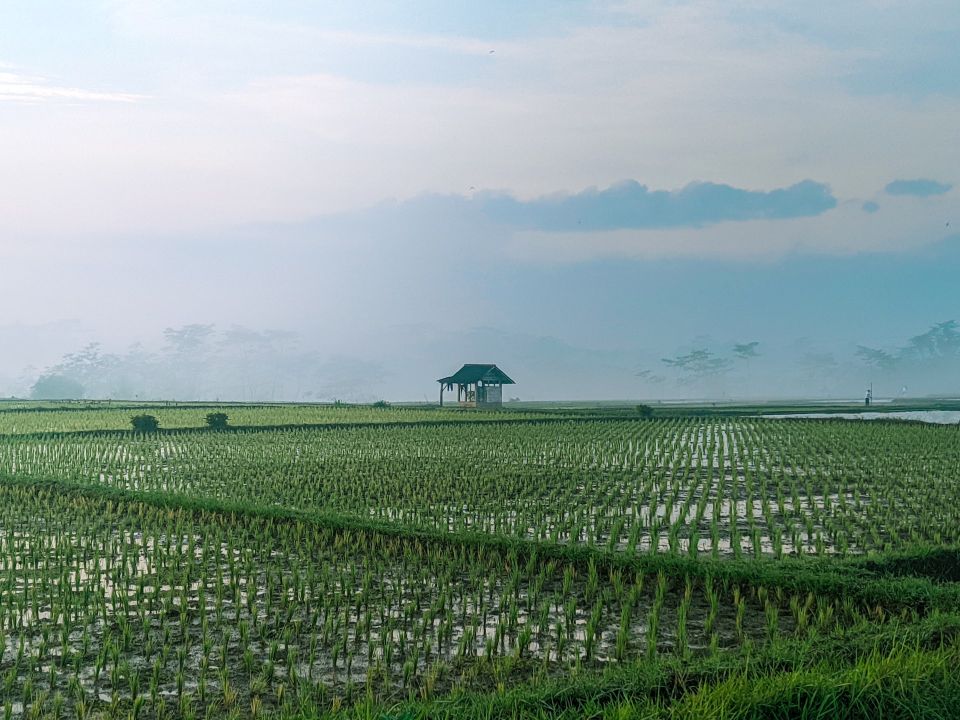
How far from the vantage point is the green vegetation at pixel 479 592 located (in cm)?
468

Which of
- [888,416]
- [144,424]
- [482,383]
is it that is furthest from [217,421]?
[888,416]

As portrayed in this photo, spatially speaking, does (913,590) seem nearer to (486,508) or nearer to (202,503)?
(486,508)

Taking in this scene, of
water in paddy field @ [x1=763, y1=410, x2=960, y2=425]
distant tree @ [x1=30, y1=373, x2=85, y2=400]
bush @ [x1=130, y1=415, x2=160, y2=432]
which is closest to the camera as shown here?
bush @ [x1=130, y1=415, x2=160, y2=432]

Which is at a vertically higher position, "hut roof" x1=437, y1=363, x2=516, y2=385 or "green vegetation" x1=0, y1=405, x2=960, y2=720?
"hut roof" x1=437, y1=363, x2=516, y2=385

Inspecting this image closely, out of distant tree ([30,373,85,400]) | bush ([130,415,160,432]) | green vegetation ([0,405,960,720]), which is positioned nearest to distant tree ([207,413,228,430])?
bush ([130,415,160,432])

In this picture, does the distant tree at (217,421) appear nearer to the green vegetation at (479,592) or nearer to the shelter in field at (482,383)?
the green vegetation at (479,592)

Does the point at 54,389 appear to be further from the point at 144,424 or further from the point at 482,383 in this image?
the point at 144,424

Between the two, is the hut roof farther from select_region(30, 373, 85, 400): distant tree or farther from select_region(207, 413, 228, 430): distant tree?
select_region(30, 373, 85, 400): distant tree

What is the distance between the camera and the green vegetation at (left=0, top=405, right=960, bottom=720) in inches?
184

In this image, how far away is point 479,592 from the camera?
7074 mm

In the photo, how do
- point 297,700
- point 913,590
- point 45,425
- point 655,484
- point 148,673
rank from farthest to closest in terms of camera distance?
1. point 45,425
2. point 655,484
3. point 913,590
4. point 148,673
5. point 297,700

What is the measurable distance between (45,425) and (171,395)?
350 ft

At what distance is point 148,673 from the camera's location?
5199 mm

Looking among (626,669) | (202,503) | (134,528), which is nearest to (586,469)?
(202,503)
